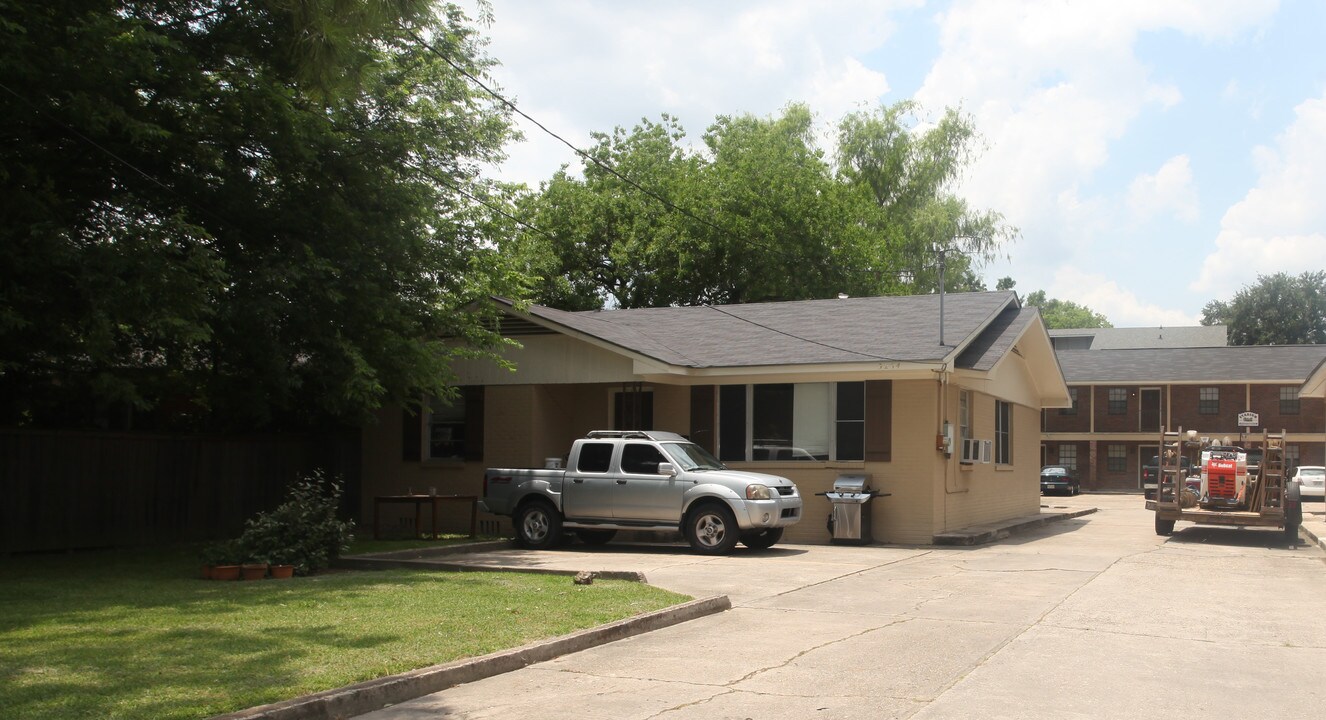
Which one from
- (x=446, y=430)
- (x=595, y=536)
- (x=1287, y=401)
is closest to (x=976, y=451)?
(x=595, y=536)

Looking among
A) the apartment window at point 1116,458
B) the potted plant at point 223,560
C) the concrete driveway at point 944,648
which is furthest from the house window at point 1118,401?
the potted plant at point 223,560

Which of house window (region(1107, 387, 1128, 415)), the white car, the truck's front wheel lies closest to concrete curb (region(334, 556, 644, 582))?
the truck's front wheel

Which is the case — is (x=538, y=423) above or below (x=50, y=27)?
below

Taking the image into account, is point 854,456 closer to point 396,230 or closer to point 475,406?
point 475,406

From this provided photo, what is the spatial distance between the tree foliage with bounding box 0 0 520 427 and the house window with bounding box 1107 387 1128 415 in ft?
141

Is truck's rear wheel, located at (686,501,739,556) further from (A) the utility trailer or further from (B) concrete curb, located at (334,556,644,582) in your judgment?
(A) the utility trailer

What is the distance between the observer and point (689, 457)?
1859 cm

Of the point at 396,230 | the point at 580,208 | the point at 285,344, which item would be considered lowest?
the point at 285,344

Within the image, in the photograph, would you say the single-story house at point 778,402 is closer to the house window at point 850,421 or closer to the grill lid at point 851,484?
the house window at point 850,421

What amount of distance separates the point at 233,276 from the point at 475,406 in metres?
7.83

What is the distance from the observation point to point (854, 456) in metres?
21.1

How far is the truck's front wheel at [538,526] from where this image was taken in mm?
18984

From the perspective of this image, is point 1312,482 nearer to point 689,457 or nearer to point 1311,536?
point 1311,536

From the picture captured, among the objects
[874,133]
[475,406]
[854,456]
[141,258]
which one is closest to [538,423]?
[475,406]
